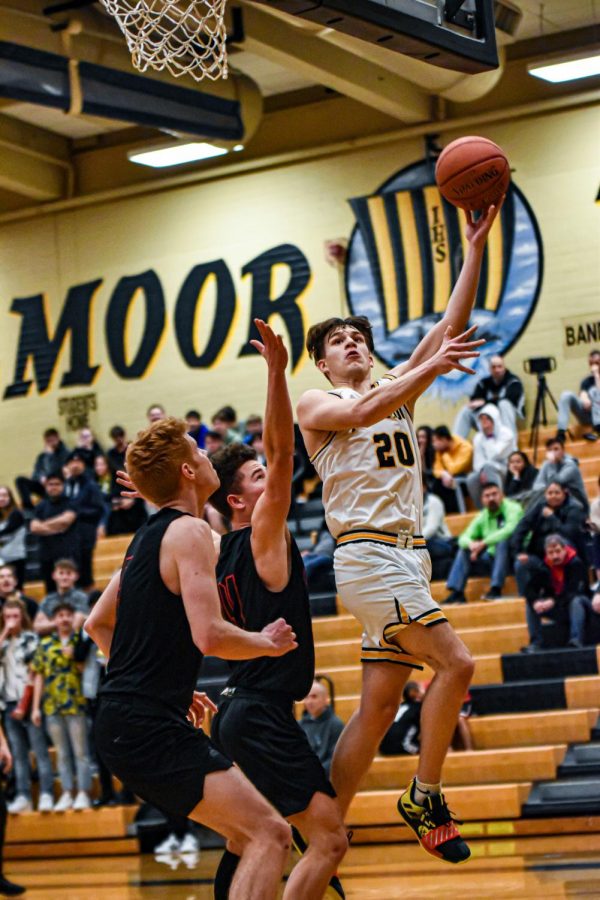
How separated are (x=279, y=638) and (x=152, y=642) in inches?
17.7

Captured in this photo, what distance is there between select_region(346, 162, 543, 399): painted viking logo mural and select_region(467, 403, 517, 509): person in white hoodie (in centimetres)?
173

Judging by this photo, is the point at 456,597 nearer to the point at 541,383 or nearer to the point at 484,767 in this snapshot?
the point at 484,767

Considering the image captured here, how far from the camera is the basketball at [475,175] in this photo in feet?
20.6

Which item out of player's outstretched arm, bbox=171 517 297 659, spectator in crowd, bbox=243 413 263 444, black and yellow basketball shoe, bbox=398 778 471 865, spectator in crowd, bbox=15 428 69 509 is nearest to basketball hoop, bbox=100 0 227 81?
player's outstretched arm, bbox=171 517 297 659

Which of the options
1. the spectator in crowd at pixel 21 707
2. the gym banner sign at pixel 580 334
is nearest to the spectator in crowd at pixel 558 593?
the spectator in crowd at pixel 21 707

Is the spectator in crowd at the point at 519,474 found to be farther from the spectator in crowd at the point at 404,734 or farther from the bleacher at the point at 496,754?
the spectator in crowd at the point at 404,734

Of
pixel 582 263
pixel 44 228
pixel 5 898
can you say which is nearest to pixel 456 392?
pixel 582 263

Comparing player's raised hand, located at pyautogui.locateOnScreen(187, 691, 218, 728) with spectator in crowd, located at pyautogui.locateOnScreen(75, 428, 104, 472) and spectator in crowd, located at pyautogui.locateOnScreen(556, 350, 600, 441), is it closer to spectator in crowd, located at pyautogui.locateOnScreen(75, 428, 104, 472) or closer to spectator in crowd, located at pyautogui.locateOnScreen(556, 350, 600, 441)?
spectator in crowd, located at pyautogui.locateOnScreen(556, 350, 600, 441)

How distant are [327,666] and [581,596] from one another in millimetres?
2888

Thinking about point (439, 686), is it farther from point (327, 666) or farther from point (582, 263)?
point (582, 263)

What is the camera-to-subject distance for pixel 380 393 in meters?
5.48

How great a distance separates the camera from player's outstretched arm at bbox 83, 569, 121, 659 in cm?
533

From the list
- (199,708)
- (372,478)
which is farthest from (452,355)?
(199,708)

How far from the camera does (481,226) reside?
6227mm
